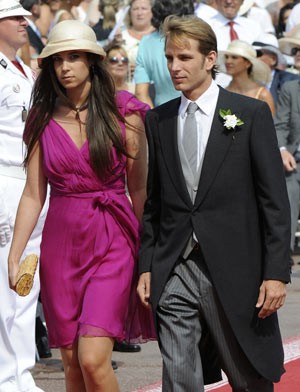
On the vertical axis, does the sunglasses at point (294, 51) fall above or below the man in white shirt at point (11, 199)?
below

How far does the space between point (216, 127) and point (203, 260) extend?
0.57 m

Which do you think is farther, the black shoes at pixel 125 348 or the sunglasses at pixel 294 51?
the sunglasses at pixel 294 51

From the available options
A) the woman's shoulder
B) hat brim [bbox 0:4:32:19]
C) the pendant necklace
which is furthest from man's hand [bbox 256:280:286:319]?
hat brim [bbox 0:4:32:19]

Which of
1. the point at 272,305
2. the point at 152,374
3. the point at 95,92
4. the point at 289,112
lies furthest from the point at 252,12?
the point at 272,305

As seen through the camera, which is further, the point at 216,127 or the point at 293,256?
the point at 293,256

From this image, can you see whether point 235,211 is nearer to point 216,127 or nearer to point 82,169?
point 216,127

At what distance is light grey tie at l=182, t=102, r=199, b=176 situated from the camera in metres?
5.17

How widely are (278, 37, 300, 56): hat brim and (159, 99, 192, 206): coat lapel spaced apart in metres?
6.97

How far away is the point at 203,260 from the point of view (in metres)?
5.13

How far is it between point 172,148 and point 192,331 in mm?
785

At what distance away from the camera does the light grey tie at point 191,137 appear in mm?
5172

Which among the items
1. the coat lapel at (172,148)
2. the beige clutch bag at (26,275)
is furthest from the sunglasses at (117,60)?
the coat lapel at (172,148)

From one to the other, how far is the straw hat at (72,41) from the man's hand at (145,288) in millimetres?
1155

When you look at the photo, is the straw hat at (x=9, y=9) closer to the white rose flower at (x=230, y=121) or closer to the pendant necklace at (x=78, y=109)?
the pendant necklace at (x=78, y=109)
